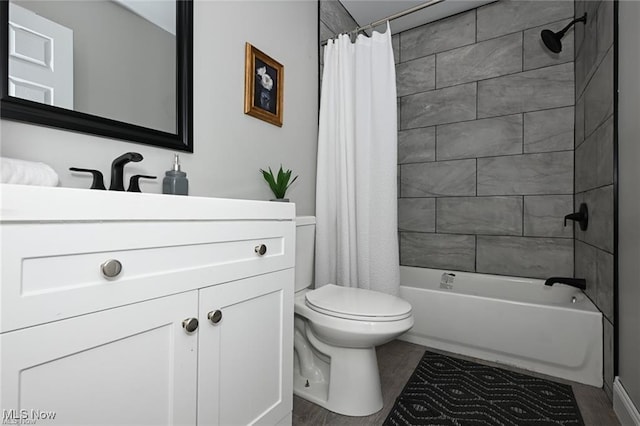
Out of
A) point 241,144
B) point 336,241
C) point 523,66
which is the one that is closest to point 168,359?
point 241,144

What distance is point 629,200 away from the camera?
1.30 m

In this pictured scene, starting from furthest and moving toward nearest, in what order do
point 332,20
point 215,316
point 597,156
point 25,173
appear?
point 332,20, point 597,156, point 215,316, point 25,173

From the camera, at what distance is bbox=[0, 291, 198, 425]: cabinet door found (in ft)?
1.90

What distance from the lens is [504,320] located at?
1801mm

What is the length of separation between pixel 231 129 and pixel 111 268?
1.04m

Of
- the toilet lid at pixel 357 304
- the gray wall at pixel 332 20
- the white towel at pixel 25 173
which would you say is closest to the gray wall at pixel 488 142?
the gray wall at pixel 332 20

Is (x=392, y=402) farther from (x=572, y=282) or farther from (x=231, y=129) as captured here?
(x=231, y=129)

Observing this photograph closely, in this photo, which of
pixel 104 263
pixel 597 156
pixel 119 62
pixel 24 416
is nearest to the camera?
pixel 24 416

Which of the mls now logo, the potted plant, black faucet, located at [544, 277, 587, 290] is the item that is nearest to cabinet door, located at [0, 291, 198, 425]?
the mls now logo

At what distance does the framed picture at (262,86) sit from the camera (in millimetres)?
1655

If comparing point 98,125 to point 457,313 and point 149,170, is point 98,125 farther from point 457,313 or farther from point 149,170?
point 457,313

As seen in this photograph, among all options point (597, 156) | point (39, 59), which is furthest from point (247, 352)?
point (597, 156)

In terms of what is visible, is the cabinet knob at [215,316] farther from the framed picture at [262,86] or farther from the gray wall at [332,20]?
the gray wall at [332,20]

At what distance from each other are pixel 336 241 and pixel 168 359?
1.32m
